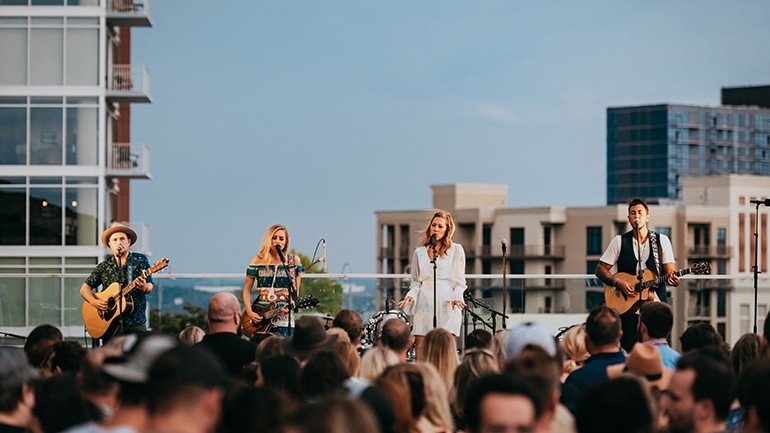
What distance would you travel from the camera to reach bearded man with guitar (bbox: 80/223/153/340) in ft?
41.8

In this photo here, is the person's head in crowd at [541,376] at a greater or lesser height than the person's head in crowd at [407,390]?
greater

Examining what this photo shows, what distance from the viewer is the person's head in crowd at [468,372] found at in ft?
24.2

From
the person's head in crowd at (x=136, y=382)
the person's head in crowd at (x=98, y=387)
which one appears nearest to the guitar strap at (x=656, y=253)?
the person's head in crowd at (x=98, y=387)

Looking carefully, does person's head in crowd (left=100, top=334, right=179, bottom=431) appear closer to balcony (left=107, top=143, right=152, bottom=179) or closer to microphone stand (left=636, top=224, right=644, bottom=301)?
microphone stand (left=636, top=224, right=644, bottom=301)

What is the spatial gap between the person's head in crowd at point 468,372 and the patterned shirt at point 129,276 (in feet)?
19.2

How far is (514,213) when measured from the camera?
151 m

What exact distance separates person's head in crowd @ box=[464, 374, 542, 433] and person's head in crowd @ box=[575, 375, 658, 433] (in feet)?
0.78

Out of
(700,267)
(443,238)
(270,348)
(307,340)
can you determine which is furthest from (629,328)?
(270,348)

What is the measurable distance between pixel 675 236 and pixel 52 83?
108 m

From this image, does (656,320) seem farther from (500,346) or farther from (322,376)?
(322,376)

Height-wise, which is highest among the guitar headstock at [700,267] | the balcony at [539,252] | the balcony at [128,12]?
the balcony at [128,12]

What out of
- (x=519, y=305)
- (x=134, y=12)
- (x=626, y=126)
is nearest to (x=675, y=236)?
(x=626, y=126)

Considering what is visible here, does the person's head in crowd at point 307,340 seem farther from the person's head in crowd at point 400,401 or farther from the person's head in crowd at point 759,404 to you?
the person's head in crowd at point 759,404

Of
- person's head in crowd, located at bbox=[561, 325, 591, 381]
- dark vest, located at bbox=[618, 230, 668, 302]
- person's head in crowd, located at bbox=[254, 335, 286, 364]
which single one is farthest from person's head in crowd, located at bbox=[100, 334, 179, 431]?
dark vest, located at bbox=[618, 230, 668, 302]
